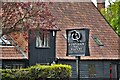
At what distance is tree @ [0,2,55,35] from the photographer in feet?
76.8

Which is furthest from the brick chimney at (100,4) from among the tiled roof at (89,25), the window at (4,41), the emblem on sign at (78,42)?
the emblem on sign at (78,42)

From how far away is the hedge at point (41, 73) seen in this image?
104 ft

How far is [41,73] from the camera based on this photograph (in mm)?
31953

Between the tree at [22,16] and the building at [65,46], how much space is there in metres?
9.67

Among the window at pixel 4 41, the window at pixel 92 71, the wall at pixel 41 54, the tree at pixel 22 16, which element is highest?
the tree at pixel 22 16

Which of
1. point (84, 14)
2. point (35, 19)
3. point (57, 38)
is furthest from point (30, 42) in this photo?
point (35, 19)

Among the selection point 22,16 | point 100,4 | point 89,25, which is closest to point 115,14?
point 100,4

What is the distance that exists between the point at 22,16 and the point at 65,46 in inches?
651

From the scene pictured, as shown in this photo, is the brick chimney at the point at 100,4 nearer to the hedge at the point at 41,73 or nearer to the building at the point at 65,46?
the building at the point at 65,46

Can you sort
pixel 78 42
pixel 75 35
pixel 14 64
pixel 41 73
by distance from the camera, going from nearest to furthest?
pixel 78 42
pixel 75 35
pixel 41 73
pixel 14 64

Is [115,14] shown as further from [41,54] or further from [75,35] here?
[75,35]

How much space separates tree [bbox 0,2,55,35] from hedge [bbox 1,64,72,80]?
6997 millimetres

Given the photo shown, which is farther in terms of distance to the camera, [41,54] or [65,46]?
[65,46]

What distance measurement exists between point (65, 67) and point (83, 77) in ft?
28.7
